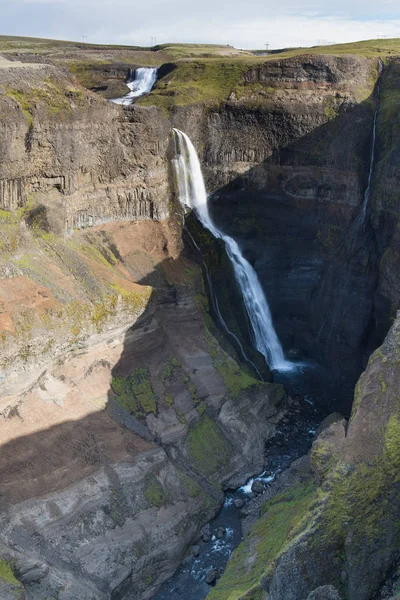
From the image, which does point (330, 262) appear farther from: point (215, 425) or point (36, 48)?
point (36, 48)

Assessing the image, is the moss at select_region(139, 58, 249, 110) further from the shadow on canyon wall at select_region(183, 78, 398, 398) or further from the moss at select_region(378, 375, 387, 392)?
the moss at select_region(378, 375, 387, 392)

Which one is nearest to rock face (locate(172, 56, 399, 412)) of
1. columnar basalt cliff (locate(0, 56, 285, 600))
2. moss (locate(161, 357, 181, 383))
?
columnar basalt cliff (locate(0, 56, 285, 600))

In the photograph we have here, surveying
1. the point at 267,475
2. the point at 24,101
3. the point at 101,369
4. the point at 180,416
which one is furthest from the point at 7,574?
the point at 24,101

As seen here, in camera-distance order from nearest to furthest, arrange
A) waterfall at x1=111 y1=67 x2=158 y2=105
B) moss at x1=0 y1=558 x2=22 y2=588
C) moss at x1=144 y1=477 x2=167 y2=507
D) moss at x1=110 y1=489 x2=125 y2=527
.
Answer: moss at x1=0 y1=558 x2=22 y2=588, moss at x1=110 y1=489 x2=125 y2=527, moss at x1=144 y1=477 x2=167 y2=507, waterfall at x1=111 y1=67 x2=158 y2=105

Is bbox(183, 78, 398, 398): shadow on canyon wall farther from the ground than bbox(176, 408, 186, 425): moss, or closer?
farther from the ground

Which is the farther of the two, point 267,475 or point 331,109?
point 331,109

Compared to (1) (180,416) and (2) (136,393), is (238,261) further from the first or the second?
(2) (136,393)
